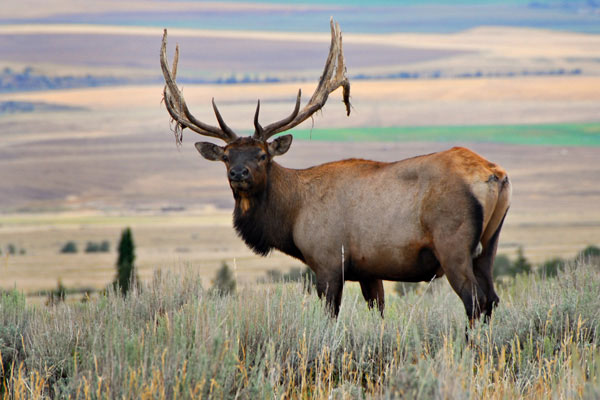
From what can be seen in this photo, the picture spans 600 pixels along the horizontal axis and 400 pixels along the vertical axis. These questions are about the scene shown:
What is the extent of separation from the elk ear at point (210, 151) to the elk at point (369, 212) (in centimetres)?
1

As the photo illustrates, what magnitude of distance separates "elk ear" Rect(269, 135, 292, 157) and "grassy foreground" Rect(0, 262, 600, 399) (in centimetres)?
180

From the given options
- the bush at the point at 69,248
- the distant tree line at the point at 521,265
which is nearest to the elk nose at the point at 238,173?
the distant tree line at the point at 521,265

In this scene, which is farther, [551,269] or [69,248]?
[69,248]

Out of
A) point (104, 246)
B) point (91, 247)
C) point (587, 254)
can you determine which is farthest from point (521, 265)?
point (104, 246)

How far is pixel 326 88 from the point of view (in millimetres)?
10320

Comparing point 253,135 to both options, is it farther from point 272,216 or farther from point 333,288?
point 333,288

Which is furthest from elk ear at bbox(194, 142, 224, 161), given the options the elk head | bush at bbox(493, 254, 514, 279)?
bush at bbox(493, 254, 514, 279)

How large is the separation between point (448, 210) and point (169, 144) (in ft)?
634

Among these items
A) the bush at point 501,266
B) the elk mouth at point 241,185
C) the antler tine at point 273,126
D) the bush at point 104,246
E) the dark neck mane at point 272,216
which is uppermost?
the antler tine at point 273,126

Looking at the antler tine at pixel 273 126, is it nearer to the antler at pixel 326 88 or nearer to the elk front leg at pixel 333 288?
the antler at pixel 326 88

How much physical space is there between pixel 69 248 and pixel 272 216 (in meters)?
97.6

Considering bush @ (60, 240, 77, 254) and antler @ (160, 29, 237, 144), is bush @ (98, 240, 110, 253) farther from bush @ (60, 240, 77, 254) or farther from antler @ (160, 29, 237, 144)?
antler @ (160, 29, 237, 144)

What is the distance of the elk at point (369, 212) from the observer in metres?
8.20

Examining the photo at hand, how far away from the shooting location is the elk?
820 cm
